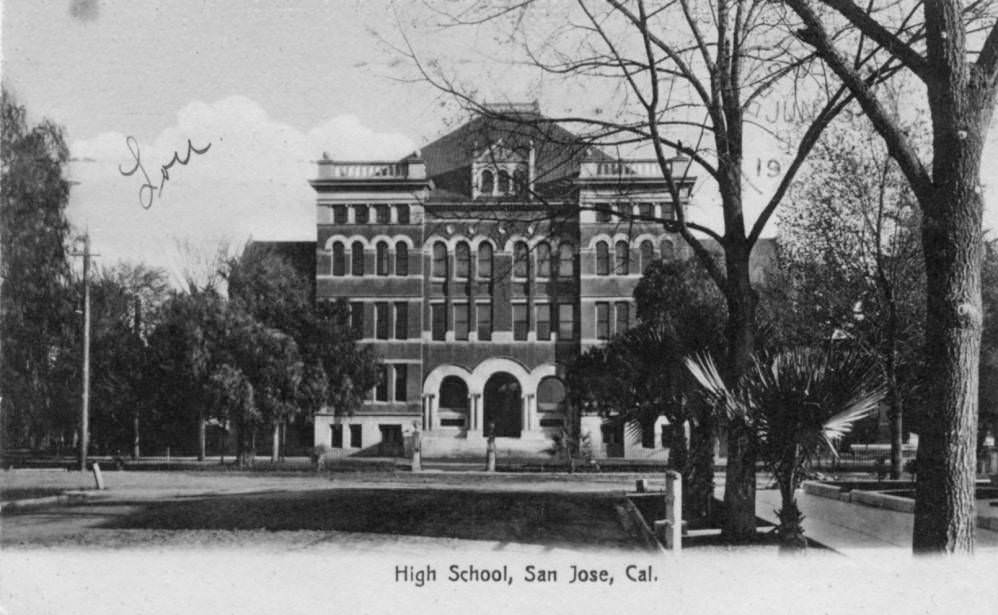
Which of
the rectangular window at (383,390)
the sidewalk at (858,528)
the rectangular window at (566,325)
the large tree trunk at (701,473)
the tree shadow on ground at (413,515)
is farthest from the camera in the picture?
the rectangular window at (566,325)

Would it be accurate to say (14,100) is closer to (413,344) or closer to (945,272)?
(945,272)

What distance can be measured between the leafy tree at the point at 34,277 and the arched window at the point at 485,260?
22302mm

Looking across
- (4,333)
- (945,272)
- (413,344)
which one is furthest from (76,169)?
(413,344)

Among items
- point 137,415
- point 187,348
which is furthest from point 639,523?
point 137,415

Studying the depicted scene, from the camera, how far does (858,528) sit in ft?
46.8

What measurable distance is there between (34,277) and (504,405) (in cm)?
2638

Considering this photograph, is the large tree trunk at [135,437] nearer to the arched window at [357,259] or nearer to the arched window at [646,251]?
the arched window at [357,259]

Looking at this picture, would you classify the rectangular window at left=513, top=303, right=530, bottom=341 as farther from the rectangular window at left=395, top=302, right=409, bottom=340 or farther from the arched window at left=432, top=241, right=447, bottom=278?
the rectangular window at left=395, top=302, right=409, bottom=340

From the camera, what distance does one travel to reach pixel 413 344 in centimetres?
4394

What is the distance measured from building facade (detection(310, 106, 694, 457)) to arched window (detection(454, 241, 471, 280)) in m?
0.05

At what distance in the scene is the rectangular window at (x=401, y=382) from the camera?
43.8 meters

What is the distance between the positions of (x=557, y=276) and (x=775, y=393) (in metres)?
35.9

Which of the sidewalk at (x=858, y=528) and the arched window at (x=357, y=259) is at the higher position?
the arched window at (x=357, y=259)

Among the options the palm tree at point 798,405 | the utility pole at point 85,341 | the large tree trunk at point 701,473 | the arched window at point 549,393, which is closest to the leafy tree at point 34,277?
the utility pole at point 85,341
